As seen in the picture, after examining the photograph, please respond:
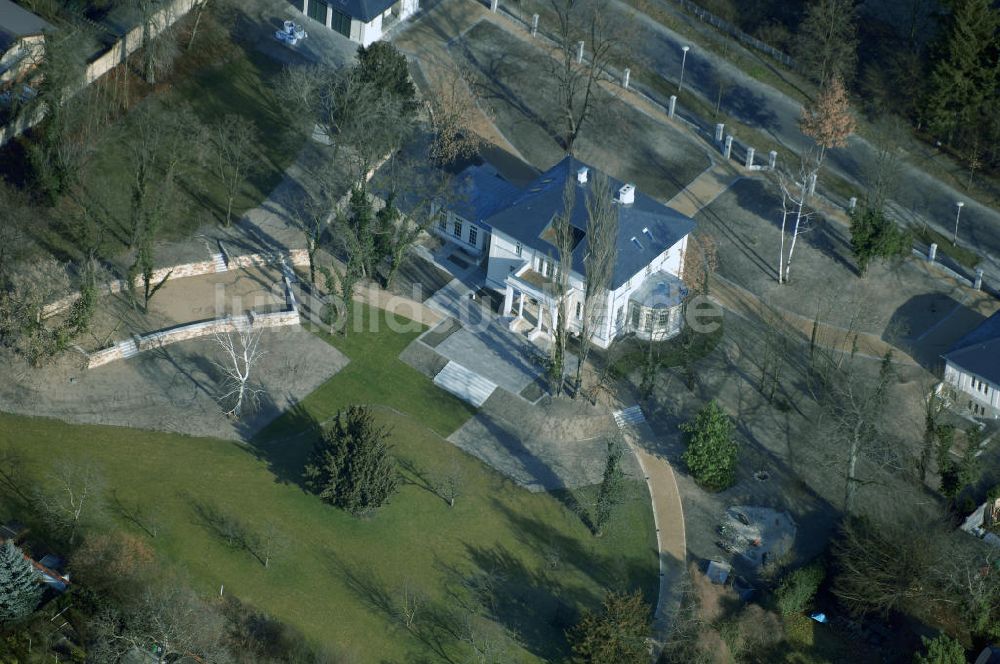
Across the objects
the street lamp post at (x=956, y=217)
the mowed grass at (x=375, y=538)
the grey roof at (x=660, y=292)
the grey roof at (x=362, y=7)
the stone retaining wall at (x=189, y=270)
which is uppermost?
the grey roof at (x=362, y=7)

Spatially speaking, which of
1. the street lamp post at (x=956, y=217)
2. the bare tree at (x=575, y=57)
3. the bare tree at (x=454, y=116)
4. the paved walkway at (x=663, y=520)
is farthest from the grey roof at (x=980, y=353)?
the bare tree at (x=454, y=116)

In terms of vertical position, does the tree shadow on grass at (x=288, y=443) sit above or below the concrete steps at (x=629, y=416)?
below

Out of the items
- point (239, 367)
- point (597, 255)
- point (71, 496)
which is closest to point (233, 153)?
point (239, 367)

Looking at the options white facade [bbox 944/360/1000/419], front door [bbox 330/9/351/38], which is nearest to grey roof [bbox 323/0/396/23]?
front door [bbox 330/9/351/38]

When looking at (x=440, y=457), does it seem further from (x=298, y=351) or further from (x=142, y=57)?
(x=142, y=57)

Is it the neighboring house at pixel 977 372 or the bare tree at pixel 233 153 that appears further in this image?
the bare tree at pixel 233 153

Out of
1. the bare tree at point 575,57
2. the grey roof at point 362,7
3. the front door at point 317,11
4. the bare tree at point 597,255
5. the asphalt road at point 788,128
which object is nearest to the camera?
the bare tree at point 597,255

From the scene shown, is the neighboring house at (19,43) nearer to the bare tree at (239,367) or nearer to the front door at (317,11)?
the front door at (317,11)
